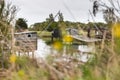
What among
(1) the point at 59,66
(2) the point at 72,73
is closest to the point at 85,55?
(1) the point at 59,66

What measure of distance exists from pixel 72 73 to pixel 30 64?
0.66m

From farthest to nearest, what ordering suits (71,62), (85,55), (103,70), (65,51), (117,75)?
(85,55) < (65,51) < (71,62) < (103,70) < (117,75)

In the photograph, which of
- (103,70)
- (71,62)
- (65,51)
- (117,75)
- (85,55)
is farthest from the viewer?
(85,55)

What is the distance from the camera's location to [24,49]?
348cm

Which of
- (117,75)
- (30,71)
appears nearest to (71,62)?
(30,71)

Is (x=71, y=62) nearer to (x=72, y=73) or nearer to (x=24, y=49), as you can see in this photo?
(x=72, y=73)

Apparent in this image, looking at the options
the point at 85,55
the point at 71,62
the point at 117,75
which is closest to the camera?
the point at 117,75

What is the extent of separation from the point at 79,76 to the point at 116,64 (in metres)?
0.25

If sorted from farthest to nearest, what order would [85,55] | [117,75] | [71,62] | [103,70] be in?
[85,55], [71,62], [103,70], [117,75]

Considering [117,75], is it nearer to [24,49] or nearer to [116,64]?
[116,64]

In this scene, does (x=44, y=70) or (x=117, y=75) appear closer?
(x=117, y=75)

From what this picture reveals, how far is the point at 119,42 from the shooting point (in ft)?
10.1

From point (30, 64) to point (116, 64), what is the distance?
826 mm

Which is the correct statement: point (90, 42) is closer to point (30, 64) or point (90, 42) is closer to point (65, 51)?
point (65, 51)
